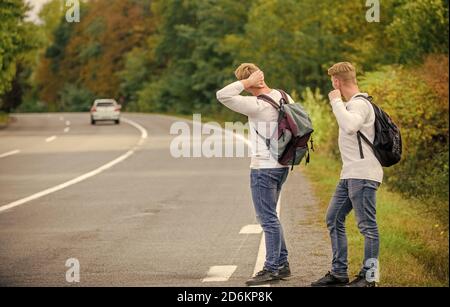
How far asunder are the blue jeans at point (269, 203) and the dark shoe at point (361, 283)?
803mm

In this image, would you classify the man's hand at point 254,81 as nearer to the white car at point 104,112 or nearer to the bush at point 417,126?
the bush at point 417,126

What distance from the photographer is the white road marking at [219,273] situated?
9.25 meters

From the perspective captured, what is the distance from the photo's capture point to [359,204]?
836 centimetres

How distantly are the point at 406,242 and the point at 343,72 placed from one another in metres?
4.30

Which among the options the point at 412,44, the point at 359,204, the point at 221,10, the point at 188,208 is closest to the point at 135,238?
the point at 188,208

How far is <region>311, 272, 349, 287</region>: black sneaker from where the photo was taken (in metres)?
8.55

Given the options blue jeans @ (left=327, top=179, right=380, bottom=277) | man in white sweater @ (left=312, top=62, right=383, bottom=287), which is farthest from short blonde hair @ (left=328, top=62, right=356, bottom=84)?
blue jeans @ (left=327, top=179, right=380, bottom=277)

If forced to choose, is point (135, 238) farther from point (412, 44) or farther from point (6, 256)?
point (412, 44)

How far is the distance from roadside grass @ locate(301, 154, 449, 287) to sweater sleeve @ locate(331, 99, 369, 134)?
1427mm

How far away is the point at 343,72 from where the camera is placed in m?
8.27

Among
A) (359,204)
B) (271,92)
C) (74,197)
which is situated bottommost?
(74,197)

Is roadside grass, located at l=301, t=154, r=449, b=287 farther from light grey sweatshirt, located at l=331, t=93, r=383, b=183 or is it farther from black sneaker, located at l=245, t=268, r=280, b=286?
light grey sweatshirt, located at l=331, t=93, r=383, b=183

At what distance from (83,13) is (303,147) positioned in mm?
116203

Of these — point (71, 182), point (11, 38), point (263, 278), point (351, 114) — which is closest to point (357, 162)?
point (351, 114)
